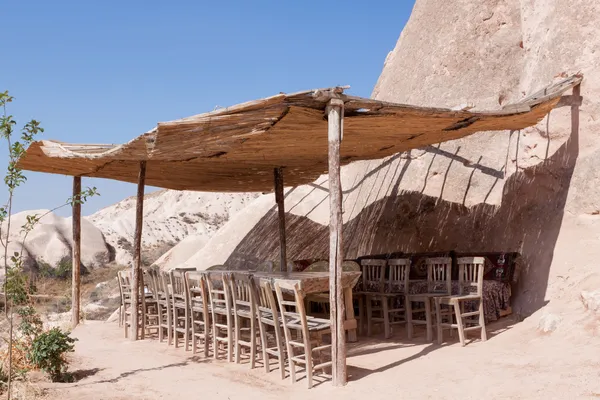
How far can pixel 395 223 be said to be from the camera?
10.5 metres

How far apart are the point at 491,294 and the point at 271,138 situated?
326 centimetres

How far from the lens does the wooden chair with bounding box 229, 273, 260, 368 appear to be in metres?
5.58

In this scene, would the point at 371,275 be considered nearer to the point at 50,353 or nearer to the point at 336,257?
the point at 336,257

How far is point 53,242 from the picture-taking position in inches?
721

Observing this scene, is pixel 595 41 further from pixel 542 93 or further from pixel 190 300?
pixel 190 300

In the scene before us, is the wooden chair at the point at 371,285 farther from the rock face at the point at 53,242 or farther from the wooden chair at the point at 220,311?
the rock face at the point at 53,242

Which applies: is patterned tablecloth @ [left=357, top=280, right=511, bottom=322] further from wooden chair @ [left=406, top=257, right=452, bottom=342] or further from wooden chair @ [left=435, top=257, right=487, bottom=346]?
wooden chair @ [left=435, top=257, right=487, bottom=346]

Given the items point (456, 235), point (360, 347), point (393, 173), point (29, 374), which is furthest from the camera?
point (393, 173)

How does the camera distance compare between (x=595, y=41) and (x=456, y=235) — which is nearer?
(x=595, y=41)

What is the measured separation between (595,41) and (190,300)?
19.7ft

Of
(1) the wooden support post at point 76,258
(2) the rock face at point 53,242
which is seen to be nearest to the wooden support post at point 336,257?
(1) the wooden support post at point 76,258

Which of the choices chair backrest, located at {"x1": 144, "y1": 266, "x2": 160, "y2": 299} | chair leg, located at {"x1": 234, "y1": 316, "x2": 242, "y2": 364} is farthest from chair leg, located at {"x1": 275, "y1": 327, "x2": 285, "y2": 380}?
chair backrest, located at {"x1": 144, "y1": 266, "x2": 160, "y2": 299}

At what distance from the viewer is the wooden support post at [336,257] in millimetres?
4910

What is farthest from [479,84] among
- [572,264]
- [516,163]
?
[572,264]
